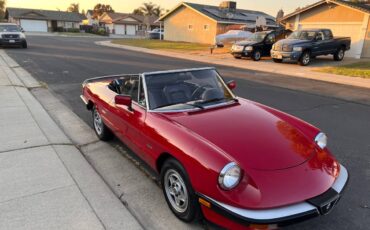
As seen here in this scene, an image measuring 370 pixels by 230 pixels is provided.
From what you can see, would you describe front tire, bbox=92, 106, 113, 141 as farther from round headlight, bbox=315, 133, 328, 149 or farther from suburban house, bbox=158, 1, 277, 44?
suburban house, bbox=158, 1, 277, 44

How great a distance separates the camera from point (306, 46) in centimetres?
1725

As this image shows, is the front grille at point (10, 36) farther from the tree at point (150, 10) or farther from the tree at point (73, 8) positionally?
the tree at point (73, 8)

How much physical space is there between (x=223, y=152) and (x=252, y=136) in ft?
1.64

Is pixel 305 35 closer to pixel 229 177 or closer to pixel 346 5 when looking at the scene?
pixel 346 5

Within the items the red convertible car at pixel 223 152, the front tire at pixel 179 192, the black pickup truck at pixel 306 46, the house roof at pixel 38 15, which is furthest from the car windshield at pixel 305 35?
the house roof at pixel 38 15

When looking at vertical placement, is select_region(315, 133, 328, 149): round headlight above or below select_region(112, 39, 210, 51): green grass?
above

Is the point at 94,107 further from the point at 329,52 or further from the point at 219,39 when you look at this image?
the point at 219,39

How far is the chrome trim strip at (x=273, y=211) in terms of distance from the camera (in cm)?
253

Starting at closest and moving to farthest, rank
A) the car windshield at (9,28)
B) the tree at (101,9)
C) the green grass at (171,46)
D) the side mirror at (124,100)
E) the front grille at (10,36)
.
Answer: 1. the side mirror at (124,100)
2. the front grille at (10,36)
3. the car windshield at (9,28)
4. the green grass at (171,46)
5. the tree at (101,9)

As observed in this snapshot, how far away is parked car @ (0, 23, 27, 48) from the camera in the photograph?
22391 millimetres

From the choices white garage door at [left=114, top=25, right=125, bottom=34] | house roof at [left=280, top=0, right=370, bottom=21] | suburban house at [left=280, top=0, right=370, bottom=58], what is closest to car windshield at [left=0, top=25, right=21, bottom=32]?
house roof at [left=280, top=0, right=370, bottom=21]

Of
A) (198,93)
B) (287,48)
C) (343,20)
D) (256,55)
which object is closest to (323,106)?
(198,93)

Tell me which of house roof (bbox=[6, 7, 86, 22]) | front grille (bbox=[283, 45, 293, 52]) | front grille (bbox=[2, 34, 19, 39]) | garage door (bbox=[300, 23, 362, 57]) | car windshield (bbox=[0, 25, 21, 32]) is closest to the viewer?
front grille (bbox=[283, 45, 293, 52])

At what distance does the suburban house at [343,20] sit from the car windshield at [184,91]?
20516 millimetres
